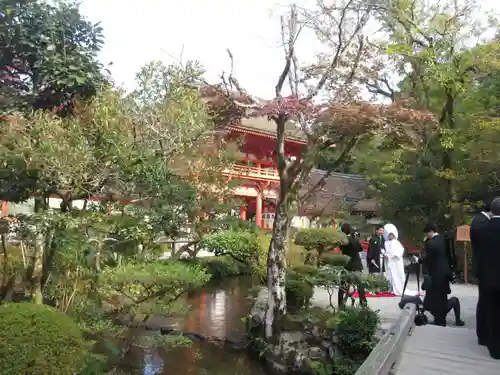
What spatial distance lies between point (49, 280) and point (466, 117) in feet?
41.5

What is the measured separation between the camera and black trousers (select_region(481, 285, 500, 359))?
419 cm

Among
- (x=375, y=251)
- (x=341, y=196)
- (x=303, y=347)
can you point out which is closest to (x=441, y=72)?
(x=375, y=251)

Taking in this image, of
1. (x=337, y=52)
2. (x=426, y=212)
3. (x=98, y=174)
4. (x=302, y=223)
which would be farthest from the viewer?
(x=302, y=223)

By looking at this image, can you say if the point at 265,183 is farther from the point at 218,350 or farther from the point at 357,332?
the point at 357,332

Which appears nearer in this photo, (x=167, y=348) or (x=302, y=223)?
(x=167, y=348)

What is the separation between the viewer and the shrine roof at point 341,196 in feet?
73.4

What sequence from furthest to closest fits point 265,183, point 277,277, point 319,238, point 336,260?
point 265,183 < point 319,238 < point 336,260 < point 277,277

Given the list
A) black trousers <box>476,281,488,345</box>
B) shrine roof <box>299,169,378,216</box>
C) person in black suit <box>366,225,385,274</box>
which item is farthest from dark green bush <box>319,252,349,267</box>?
shrine roof <box>299,169,378,216</box>

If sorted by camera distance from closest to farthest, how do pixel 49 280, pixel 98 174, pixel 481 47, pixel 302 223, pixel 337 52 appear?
1. pixel 98 174
2. pixel 49 280
3. pixel 337 52
4. pixel 481 47
5. pixel 302 223

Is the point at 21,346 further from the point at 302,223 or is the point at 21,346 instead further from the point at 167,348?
the point at 302,223

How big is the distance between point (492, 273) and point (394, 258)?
5.15 meters

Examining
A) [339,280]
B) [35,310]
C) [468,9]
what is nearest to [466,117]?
[468,9]

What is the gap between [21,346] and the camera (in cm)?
371

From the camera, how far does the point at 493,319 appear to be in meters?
4.24
